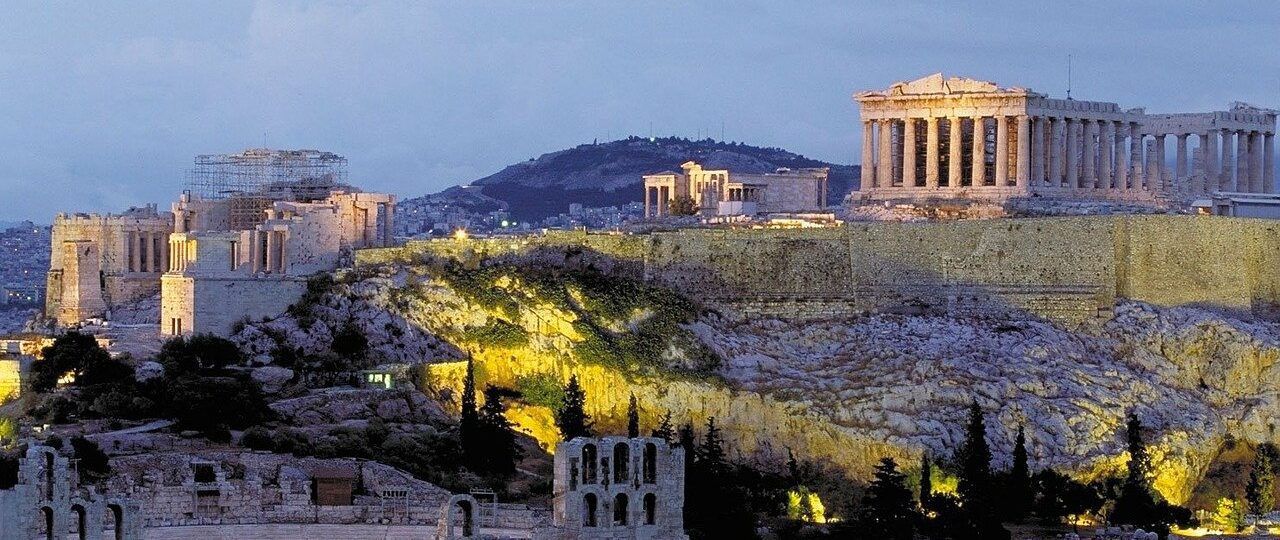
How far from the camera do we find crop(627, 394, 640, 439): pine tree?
259 ft

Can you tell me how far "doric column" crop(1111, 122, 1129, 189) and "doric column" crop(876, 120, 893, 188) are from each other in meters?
7.23

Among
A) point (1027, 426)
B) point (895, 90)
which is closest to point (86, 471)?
point (1027, 426)

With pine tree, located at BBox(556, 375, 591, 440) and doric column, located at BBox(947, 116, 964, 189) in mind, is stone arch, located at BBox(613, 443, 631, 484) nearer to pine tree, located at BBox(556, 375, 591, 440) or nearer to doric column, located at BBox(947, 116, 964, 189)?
pine tree, located at BBox(556, 375, 591, 440)

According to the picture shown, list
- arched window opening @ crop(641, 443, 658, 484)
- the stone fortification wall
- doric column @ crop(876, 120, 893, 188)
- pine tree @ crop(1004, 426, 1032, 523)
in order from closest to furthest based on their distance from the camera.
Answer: arched window opening @ crop(641, 443, 658, 484)
pine tree @ crop(1004, 426, 1032, 523)
the stone fortification wall
doric column @ crop(876, 120, 893, 188)

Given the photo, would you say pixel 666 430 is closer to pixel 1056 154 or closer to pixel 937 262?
pixel 937 262

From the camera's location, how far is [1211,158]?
108 meters

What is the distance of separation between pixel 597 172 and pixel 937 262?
290 ft

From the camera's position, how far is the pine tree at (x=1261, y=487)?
81500 millimetres

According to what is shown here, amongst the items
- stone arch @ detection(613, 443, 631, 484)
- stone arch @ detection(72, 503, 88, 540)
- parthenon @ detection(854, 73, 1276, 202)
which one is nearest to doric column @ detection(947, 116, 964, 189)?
Result: parthenon @ detection(854, 73, 1276, 202)

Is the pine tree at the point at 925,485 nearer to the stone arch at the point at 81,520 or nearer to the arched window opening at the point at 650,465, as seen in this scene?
the arched window opening at the point at 650,465

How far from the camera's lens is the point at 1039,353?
86.1 metres

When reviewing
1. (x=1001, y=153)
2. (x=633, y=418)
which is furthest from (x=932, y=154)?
(x=633, y=418)

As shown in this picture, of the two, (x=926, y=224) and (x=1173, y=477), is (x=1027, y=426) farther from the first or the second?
(x=926, y=224)

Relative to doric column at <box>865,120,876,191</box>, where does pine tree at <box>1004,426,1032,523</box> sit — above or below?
below
